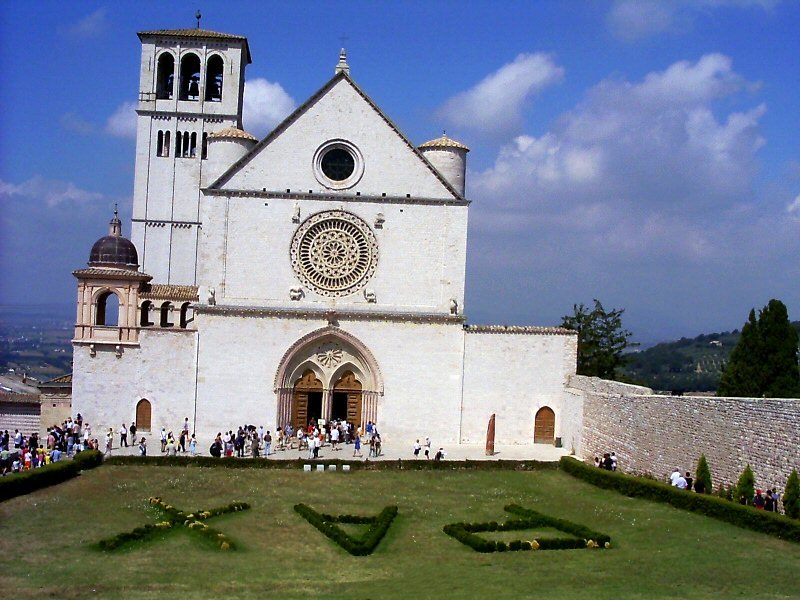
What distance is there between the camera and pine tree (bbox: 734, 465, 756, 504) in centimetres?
2562

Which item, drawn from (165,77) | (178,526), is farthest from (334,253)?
(165,77)

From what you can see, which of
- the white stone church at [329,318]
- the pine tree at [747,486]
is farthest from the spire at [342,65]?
the pine tree at [747,486]

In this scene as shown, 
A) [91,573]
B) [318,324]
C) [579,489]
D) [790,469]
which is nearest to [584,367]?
[318,324]

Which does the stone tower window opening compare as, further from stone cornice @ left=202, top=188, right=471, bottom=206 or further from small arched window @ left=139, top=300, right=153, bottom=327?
stone cornice @ left=202, top=188, right=471, bottom=206

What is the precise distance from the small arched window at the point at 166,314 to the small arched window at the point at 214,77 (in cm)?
1465

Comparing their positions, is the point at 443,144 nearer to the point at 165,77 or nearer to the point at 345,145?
the point at 345,145

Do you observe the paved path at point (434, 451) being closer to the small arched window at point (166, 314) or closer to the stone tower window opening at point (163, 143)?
the small arched window at point (166, 314)

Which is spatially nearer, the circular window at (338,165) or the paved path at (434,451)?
the paved path at (434,451)

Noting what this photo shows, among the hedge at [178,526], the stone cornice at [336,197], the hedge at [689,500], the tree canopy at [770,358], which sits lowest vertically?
the hedge at [178,526]

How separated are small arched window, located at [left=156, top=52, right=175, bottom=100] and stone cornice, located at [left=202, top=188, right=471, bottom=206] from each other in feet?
51.7

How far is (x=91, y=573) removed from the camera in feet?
67.6

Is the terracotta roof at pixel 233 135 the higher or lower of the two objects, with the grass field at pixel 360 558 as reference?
higher

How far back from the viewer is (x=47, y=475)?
99.2 ft

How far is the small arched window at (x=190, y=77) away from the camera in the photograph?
179ft
